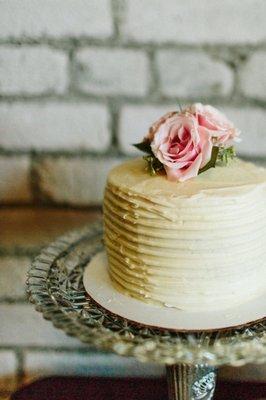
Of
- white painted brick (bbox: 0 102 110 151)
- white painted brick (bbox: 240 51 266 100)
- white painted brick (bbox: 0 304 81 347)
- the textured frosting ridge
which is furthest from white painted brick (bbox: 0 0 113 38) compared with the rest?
white painted brick (bbox: 0 304 81 347)

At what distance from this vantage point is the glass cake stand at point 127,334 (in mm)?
513

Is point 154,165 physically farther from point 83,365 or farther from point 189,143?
point 83,365

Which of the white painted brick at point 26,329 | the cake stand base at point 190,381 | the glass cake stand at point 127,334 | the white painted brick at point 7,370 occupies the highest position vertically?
the glass cake stand at point 127,334

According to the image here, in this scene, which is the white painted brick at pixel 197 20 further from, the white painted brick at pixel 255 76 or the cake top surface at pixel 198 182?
the cake top surface at pixel 198 182

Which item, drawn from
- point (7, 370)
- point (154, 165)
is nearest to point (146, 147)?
point (154, 165)

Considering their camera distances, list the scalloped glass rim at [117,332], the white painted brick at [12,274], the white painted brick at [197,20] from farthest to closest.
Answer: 1. the white painted brick at [12,274]
2. the white painted brick at [197,20]
3. the scalloped glass rim at [117,332]

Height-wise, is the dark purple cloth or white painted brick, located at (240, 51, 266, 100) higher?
white painted brick, located at (240, 51, 266, 100)

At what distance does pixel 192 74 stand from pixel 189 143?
0.91ft

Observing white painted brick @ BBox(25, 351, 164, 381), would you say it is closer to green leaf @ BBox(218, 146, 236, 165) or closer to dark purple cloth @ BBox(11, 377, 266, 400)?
dark purple cloth @ BBox(11, 377, 266, 400)

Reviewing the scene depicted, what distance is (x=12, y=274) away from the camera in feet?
3.04

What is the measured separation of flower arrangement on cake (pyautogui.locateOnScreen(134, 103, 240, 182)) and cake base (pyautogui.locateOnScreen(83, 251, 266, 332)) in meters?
0.14

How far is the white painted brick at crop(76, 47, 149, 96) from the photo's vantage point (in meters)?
0.84

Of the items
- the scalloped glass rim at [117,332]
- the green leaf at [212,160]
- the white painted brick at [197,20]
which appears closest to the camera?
the scalloped glass rim at [117,332]

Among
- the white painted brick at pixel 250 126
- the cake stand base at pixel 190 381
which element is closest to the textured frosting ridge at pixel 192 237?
the cake stand base at pixel 190 381
